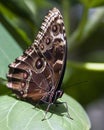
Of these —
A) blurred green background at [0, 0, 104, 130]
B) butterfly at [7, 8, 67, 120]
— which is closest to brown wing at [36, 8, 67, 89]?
butterfly at [7, 8, 67, 120]

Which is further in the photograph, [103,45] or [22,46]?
[103,45]

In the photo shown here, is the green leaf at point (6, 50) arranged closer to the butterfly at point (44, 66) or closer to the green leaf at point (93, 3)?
the butterfly at point (44, 66)

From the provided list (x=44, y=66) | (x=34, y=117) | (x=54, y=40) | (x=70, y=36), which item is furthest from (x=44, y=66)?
(x=70, y=36)

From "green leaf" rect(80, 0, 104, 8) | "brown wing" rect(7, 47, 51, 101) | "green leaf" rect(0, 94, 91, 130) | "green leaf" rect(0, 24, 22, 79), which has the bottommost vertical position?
"green leaf" rect(0, 94, 91, 130)

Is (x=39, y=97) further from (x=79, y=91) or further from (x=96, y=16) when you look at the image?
(x=79, y=91)

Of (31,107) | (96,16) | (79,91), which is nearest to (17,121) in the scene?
(31,107)

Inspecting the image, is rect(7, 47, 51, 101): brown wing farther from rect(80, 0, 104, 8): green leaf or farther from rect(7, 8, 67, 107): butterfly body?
rect(80, 0, 104, 8): green leaf
